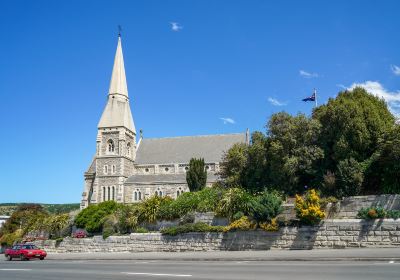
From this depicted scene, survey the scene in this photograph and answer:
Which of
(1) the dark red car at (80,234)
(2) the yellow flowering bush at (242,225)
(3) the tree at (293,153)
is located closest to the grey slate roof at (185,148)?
(1) the dark red car at (80,234)

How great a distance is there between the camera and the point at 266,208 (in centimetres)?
2344

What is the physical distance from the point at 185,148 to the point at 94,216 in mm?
34801

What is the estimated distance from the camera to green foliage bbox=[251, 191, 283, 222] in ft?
76.8

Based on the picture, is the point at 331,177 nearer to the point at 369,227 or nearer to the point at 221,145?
the point at 369,227

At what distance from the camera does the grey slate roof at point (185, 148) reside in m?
63.8

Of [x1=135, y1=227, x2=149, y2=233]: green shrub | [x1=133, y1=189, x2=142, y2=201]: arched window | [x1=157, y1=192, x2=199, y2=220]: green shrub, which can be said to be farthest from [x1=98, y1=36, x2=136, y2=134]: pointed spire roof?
[x1=157, y1=192, x2=199, y2=220]: green shrub

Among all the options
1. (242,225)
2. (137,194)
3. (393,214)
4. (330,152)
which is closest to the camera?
(393,214)

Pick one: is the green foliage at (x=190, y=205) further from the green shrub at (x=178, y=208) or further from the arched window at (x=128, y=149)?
the arched window at (x=128, y=149)

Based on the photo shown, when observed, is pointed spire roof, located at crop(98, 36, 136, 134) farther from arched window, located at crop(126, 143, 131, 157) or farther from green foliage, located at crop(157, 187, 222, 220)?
green foliage, located at crop(157, 187, 222, 220)

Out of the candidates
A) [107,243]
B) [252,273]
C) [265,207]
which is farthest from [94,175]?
[252,273]

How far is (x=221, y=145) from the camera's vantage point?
211 ft

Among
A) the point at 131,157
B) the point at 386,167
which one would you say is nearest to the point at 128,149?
the point at 131,157

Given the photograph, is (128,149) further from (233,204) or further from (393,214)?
(393,214)

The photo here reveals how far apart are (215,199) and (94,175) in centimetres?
4418
